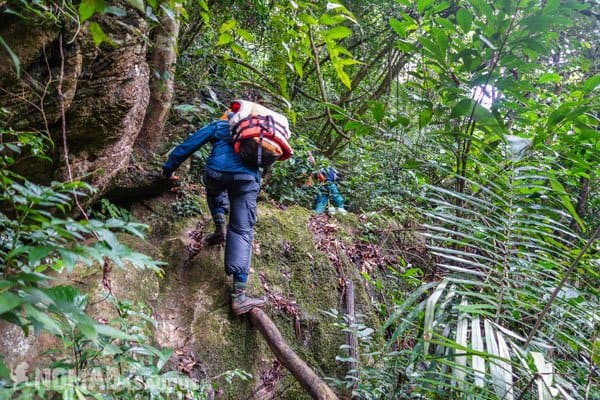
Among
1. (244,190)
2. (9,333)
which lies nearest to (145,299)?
(9,333)

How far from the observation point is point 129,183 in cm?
443

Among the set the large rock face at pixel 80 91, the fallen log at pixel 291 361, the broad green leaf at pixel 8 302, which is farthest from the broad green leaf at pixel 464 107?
the fallen log at pixel 291 361

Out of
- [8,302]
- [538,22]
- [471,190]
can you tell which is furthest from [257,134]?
[8,302]

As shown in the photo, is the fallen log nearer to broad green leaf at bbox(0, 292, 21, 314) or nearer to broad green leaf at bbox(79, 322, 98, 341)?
broad green leaf at bbox(79, 322, 98, 341)

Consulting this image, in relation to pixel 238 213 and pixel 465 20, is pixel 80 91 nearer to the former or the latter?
pixel 238 213

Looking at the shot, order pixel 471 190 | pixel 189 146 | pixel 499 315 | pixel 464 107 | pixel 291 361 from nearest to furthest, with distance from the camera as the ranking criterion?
pixel 499 315
pixel 464 107
pixel 471 190
pixel 291 361
pixel 189 146

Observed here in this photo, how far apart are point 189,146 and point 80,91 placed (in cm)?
117

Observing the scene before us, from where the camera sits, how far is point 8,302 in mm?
956

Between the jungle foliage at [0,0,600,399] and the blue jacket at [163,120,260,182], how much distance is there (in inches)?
40.4

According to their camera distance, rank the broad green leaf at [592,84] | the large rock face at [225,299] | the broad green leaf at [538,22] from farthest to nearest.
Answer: the large rock face at [225,299], the broad green leaf at [592,84], the broad green leaf at [538,22]

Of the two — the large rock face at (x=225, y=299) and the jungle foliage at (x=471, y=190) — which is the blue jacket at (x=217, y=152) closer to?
the large rock face at (x=225, y=299)

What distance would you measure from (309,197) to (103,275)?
12.3ft

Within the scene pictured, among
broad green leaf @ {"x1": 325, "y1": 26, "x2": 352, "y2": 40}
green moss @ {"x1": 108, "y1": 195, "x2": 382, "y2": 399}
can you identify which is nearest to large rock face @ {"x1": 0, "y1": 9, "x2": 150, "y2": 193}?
green moss @ {"x1": 108, "y1": 195, "x2": 382, "y2": 399}

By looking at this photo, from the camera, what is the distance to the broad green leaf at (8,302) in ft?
3.05
